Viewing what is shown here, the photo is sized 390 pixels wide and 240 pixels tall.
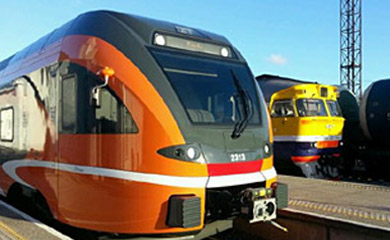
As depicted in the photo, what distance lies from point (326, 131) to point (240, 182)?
8470 millimetres

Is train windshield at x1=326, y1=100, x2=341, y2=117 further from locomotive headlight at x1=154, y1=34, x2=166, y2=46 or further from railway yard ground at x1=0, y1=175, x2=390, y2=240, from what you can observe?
locomotive headlight at x1=154, y1=34, x2=166, y2=46

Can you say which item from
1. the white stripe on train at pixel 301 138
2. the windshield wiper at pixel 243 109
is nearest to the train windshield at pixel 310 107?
the white stripe on train at pixel 301 138

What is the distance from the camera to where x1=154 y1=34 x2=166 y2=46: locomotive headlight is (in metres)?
4.74

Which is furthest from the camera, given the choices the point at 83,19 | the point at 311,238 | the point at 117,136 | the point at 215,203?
the point at 311,238

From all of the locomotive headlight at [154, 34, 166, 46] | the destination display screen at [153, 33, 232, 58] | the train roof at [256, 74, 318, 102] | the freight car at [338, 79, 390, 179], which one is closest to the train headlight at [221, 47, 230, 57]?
the destination display screen at [153, 33, 232, 58]

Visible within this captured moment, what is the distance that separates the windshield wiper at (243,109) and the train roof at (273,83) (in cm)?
768

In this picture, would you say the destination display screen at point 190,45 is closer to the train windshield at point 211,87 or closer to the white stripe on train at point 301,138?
the train windshield at point 211,87

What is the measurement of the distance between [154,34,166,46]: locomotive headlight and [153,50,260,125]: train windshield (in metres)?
0.13

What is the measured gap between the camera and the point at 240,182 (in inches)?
183

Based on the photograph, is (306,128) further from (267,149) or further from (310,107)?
(267,149)

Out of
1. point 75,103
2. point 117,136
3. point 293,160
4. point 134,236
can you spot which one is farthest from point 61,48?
point 293,160

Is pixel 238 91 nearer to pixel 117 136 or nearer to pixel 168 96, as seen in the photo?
pixel 168 96

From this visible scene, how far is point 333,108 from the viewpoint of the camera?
1286cm

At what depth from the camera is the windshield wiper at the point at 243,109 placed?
4793 millimetres
